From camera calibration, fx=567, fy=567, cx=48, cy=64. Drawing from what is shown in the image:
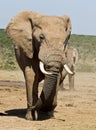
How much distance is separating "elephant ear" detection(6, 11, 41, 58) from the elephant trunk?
102 cm

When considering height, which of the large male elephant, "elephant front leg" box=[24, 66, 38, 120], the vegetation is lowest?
the vegetation

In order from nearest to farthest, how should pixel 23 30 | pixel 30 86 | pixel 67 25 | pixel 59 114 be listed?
pixel 30 86 → pixel 67 25 → pixel 23 30 → pixel 59 114

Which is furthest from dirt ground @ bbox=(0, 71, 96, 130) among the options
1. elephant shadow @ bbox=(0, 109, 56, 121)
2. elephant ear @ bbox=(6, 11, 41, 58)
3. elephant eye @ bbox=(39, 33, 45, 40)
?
elephant eye @ bbox=(39, 33, 45, 40)

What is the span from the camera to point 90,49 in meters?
74.0

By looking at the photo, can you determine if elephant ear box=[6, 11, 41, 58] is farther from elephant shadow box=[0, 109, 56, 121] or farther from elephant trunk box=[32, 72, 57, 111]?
elephant shadow box=[0, 109, 56, 121]

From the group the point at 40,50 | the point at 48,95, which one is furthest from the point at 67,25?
the point at 48,95

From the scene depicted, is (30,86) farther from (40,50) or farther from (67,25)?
(67,25)

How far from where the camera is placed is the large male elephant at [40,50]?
10578 millimetres

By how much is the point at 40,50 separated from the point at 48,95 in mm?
879

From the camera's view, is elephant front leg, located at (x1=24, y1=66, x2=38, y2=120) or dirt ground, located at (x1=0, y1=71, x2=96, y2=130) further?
elephant front leg, located at (x1=24, y1=66, x2=38, y2=120)

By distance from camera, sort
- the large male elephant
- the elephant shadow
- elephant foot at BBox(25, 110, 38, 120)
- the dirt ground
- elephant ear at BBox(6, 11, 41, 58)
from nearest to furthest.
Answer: the large male elephant
the dirt ground
elephant ear at BBox(6, 11, 41, 58)
elephant foot at BBox(25, 110, 38, 120)
the elephant shadow

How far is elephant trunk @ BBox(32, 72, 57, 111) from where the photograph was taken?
1062cm

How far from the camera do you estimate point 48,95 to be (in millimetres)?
10914

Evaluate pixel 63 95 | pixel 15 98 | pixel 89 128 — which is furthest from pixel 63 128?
pixel 63 95
